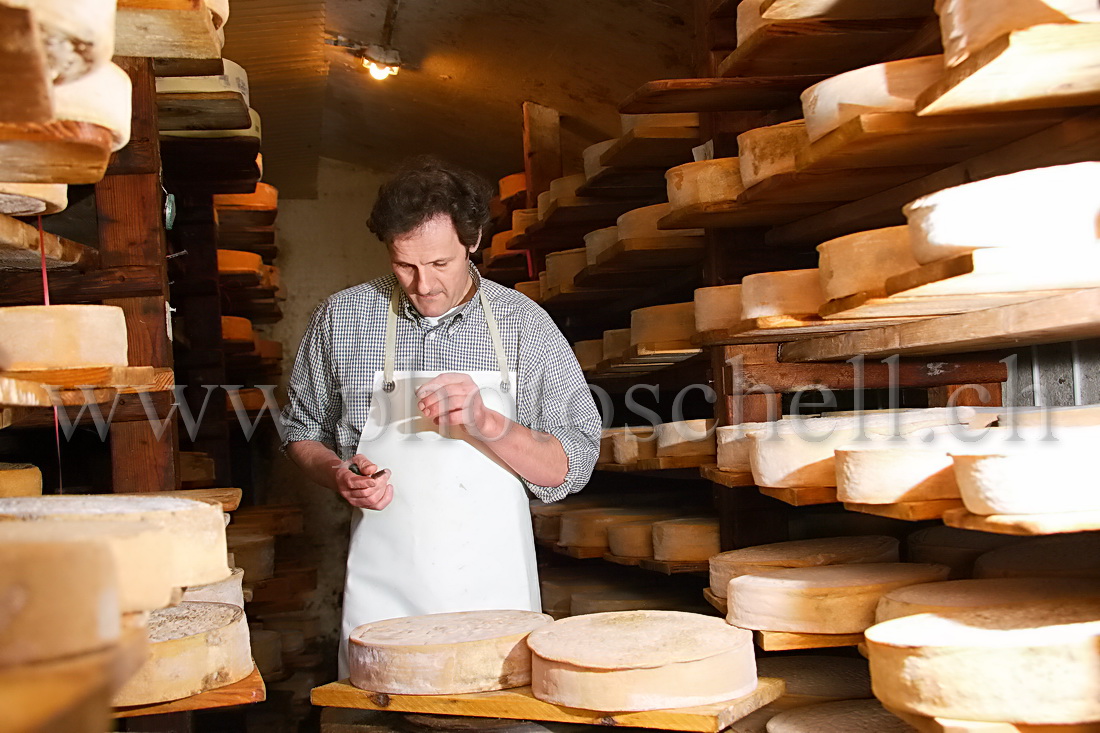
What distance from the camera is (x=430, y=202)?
9.27ft

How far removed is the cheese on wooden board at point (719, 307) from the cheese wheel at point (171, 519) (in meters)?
1.76

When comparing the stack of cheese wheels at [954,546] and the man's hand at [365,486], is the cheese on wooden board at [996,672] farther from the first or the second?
the man's hand at [365,486]

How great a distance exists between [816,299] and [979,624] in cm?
94

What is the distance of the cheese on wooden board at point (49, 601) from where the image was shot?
2.73ft

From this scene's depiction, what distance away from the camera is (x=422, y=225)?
281cm

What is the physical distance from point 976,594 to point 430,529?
1.42m

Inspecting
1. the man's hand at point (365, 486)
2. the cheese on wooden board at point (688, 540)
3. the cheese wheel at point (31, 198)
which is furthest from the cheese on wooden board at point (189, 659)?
the cheese on wooden board at point (688, 540)

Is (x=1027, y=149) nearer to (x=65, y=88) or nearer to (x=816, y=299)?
(x=816, y=299)

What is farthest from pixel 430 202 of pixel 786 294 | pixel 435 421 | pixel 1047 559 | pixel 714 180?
pixel 1047 559

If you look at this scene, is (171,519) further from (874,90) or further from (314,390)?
(314,390)

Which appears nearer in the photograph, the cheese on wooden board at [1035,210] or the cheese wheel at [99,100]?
the cheese wheel at [99,100]

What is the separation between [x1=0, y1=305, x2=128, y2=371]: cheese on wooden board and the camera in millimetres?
1639

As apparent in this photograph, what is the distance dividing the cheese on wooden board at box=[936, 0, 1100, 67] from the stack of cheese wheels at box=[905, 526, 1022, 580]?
4.13ft

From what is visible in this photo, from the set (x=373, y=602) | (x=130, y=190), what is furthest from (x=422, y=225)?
(x=373, y=602)
